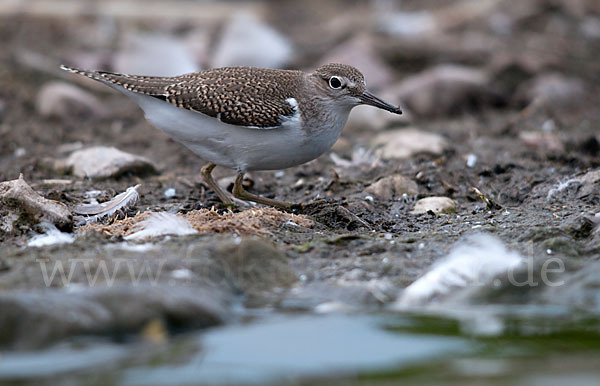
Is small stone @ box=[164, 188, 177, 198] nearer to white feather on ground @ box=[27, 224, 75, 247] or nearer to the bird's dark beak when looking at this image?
white feather on ground @ box=[27, 224, 75, 247]

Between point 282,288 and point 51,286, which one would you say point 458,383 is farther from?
point 51,286

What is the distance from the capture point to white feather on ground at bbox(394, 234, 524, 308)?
4.64 meters

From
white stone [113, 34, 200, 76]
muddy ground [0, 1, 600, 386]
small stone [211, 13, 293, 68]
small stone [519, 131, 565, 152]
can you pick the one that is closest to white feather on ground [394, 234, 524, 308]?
muddy ground [0, 1, 600, 386]

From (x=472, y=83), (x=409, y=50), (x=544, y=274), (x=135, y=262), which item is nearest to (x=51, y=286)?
(x=135, y=262)

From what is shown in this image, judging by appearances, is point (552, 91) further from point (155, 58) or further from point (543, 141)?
point (155, 58)

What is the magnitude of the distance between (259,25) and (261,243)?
7.24m

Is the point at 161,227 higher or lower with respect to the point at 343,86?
lower

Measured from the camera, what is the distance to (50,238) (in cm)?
536

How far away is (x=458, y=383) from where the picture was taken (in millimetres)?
3406

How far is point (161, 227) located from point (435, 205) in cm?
232

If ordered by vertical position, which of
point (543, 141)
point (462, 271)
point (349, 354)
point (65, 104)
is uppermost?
point (65, 104)

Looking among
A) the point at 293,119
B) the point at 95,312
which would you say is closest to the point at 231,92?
the point at 293,119

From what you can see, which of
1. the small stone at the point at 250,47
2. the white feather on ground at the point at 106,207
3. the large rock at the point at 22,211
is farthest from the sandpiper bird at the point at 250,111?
the small stone at the point at 250,47

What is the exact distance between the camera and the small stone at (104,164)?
7484 mm
